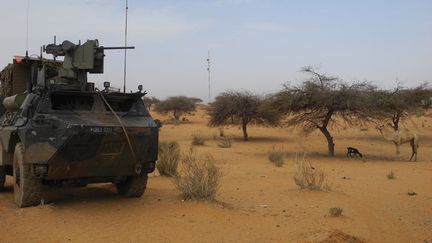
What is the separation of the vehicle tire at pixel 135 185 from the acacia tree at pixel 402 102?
13.4 m

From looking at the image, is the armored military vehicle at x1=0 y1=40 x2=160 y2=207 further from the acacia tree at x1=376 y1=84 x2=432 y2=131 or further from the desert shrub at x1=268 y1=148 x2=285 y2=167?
the acacia tree at x1=376 y1=84 x2=432 y2=131

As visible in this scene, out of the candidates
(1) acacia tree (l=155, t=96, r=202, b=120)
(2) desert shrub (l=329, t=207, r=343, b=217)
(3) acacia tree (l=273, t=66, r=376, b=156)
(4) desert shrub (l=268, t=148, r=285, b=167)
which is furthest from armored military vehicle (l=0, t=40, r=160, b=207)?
(1) acacia tree (l=155, t=96, r=202, b=120)

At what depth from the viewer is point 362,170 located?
608 inches

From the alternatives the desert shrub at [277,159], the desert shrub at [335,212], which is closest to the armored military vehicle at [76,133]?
the desert shrub at [335,212]

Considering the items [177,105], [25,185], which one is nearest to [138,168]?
[25,185]

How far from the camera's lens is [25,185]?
26.4 ft

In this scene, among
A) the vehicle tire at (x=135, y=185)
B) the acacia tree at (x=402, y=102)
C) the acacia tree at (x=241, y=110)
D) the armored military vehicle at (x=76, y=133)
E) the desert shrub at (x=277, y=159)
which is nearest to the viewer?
the armored military vehicle at (x=76, y=133)

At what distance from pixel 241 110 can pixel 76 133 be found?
70.7ft

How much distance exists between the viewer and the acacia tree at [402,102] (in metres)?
22.8

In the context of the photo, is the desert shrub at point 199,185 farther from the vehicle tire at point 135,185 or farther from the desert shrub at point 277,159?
the desert shrub at point 277,159

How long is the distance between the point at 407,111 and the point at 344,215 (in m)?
19.4

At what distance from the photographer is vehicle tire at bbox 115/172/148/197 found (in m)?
9.14

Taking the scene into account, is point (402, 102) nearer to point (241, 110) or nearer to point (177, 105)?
point (241, 110)

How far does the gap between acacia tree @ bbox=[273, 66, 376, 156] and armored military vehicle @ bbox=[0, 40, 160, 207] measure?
11.9 m
